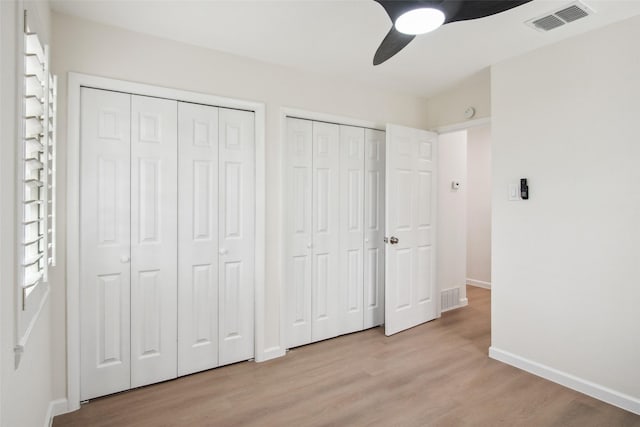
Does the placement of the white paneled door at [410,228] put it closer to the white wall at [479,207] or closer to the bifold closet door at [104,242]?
the white wall at [479,207]

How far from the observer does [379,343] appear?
328 centimetres

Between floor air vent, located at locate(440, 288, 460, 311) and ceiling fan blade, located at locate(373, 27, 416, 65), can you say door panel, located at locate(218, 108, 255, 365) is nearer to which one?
ceiling fan blade, located at locate(373, 27, 416, 65)

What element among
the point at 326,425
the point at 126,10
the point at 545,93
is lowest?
the point at 326,425

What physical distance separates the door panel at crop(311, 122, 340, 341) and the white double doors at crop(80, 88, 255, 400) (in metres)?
0.64

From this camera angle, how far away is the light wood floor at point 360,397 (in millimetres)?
2115

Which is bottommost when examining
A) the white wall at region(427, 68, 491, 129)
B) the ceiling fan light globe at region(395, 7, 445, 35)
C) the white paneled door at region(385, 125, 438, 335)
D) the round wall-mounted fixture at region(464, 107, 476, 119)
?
the white paneled door at region(385, 125, 438, 335)

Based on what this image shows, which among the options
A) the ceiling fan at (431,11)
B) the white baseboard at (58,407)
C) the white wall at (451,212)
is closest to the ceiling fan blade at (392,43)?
the ceiling fan at (431,11)

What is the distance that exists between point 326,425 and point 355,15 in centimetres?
253

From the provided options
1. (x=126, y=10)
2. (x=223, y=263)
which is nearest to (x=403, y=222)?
(x=223, y=263)

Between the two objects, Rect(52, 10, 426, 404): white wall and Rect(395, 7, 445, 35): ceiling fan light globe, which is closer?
Rect(395, 7, 445, 35): ceiling fan light globe

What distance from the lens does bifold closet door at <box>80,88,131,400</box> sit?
227 centimetres

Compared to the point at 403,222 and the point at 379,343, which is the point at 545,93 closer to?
the point at 403,222

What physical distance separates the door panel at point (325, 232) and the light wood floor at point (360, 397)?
306mm

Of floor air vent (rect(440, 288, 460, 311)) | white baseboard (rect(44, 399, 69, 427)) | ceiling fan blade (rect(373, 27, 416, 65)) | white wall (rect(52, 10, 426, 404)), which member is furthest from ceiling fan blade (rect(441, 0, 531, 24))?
floor air vent (rect(440, 288, 460, 311))
